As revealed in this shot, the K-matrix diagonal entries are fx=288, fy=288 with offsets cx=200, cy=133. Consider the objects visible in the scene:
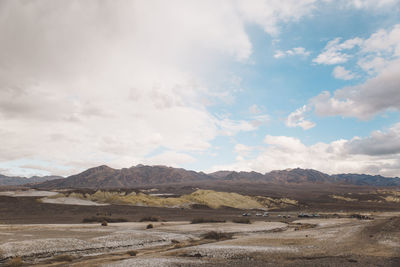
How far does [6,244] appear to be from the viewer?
2505 cm

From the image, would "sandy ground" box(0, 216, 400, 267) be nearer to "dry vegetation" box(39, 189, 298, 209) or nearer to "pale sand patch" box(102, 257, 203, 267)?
"pale sand patch" box(102, 257, 203, 267)

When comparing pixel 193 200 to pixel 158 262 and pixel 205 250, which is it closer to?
pixel 205 250

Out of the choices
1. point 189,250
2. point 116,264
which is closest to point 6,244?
point 116,264

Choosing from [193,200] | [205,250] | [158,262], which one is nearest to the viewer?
[158,262]

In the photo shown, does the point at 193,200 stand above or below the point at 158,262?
below

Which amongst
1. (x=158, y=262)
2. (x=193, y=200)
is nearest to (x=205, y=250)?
(x=158, y=262)

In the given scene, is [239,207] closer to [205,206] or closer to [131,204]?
[205,206]

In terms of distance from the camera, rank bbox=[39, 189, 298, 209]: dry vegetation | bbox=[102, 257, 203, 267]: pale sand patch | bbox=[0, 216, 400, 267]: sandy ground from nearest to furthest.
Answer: bbox=[102, 257, 203, 267]: pale sand patch
bbox=[0, 216, 400, 267]: sandy ground
bbox=[39, 189, 298, 209]: dry vegetation

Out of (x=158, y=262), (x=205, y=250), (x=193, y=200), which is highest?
(x=158, y=262)

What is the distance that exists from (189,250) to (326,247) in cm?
1200

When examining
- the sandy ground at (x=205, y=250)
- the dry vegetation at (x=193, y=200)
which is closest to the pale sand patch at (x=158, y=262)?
the sandy ground at (x=205, y=250)

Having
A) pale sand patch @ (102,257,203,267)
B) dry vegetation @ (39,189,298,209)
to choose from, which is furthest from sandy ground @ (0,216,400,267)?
dry vegetation @ (39,189,298,209)

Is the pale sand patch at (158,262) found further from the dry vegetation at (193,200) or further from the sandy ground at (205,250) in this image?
the dry vegetation at (193,200)

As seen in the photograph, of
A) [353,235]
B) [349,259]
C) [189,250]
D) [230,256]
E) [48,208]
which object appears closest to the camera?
[349,259]
